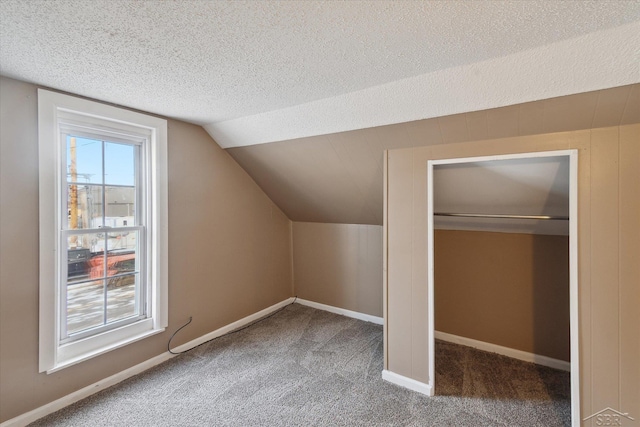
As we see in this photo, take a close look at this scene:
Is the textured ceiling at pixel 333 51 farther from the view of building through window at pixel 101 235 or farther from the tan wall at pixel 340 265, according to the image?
the tan wall at pixel 340 265

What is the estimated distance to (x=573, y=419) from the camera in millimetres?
1634

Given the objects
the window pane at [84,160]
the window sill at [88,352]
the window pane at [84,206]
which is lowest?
the window sill at [88,352]

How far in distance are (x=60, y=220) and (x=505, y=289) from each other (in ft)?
11.7

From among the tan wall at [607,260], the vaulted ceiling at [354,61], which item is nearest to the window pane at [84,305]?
the vaulted ceiling at [354,61]

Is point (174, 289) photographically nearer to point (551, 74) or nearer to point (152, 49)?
point (152, 49)

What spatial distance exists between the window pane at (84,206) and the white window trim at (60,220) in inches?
3.6

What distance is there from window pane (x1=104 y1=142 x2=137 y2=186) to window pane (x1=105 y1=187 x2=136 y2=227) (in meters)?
0.07

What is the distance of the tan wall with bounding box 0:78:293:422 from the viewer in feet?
5.76

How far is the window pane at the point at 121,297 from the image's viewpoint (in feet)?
7.59

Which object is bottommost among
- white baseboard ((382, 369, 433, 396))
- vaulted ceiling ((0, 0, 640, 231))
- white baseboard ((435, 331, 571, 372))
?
white baseboard ((382, 369, 433, 396))

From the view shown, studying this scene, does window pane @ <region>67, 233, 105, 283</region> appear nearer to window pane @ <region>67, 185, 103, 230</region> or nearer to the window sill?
window pane @ <region>67, 185, 103, 230</region>

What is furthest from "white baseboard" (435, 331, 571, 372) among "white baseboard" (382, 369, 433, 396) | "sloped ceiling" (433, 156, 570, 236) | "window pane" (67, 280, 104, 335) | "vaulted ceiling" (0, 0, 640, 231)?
"window pane" (67, 280, 104, 335)

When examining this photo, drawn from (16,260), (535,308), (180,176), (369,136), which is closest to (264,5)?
(369,136)

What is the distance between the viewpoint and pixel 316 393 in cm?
210
